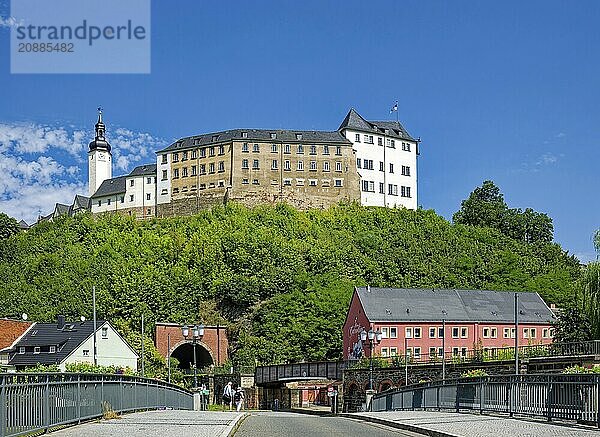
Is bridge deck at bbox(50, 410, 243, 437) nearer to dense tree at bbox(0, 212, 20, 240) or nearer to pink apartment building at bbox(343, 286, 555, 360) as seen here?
pink apartment building at bbox(343, 286, 555, 360)

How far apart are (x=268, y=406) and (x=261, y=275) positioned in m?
20.4

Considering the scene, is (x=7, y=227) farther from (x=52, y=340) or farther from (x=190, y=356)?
(x=52, y=340)

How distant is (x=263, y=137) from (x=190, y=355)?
3896cm

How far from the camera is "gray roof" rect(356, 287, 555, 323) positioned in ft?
294

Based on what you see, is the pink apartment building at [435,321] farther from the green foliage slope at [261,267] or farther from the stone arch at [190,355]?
the stone arch at [190,355]

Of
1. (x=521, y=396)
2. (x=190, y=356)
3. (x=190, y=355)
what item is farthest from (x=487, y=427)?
(x=190, y=356)

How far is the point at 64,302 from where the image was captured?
105438 mm

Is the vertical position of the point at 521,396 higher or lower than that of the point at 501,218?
lower

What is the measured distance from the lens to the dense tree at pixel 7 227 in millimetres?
147650

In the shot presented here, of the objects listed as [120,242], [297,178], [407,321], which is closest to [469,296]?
[407,321]

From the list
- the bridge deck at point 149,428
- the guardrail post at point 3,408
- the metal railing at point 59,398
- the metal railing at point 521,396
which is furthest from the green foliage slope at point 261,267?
the guardrail post at point 3,408

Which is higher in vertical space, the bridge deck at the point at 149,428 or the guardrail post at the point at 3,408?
the guardrail post at the point at 3,408

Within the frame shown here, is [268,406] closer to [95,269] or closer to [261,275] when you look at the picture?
[261,275]

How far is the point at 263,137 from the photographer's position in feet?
432
